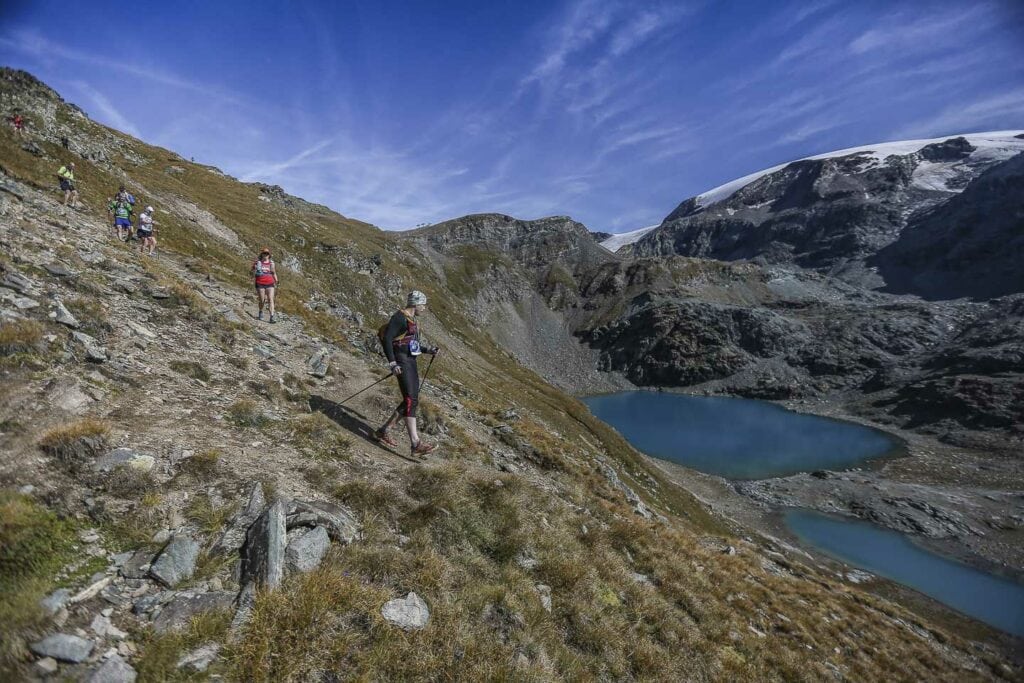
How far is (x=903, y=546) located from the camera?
181 feet

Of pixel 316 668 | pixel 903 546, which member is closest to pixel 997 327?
pixel 903 546

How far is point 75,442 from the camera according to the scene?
6.18 metres

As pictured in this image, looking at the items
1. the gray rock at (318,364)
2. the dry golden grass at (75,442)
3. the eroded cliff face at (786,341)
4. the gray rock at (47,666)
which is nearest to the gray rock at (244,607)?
the gray rock at (47,666)

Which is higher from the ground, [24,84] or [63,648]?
[24,84]

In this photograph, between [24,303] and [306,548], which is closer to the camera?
[306,548]

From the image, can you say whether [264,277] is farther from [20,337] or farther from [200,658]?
[200,658]

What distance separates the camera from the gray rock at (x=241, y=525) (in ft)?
18.5

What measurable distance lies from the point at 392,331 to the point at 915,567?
7163cm

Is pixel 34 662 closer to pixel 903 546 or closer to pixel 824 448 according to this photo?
pixel 903 546

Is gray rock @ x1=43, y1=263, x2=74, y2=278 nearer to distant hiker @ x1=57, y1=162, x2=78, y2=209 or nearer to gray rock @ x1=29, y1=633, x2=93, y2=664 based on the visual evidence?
distant hiker @ x1=57, y1=162, x2=78, y2=209

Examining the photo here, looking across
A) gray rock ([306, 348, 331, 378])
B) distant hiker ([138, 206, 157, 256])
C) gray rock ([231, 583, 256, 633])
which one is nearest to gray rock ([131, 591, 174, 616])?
gray rock ([231, 583, 256, 633])

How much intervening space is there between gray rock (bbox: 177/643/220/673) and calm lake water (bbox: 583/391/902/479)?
3325 inches

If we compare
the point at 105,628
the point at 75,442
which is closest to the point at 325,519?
the point at 105,628

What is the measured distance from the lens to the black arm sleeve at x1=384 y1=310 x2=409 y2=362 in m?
10.0
